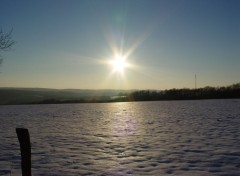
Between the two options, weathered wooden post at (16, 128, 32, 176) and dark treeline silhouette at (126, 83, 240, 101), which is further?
dark treeline silhouette at (126, 83, 240, 101)

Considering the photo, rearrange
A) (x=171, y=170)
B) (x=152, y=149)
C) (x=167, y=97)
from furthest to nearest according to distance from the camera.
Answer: (x=167, y=97)
(x=152, y=149)
(x=171, y=170)

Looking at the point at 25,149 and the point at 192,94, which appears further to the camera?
the point at 192,94

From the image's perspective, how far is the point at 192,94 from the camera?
3162 inches

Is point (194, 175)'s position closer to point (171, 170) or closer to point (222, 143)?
point (171, 170)

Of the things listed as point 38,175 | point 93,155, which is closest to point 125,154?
point 93,155

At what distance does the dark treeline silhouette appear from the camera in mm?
75131

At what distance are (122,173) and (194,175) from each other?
220 centimetres

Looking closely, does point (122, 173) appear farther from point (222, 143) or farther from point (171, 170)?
point (222, 143)

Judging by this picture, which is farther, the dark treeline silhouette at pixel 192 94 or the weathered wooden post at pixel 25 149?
the dark treeline silhouette at pixel 192 94

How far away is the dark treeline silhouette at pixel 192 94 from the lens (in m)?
75.1

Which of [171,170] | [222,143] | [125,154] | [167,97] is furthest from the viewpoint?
[167,97]

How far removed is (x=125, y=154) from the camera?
38.7ft

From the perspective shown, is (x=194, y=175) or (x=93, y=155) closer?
(x=194, y=175)

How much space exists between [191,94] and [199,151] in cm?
7055
